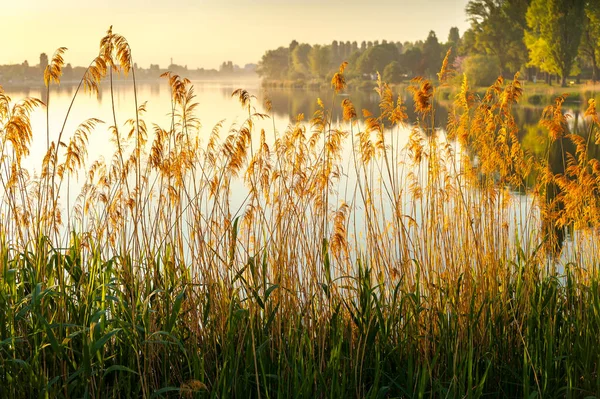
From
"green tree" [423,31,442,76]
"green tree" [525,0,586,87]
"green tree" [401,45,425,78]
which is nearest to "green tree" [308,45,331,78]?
"green tree" [401,45,425,78]

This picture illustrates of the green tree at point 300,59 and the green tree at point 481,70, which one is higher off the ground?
the green tree at point 300,59

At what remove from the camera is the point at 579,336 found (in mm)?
3301

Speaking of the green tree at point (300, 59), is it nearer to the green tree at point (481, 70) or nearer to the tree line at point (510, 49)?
the tree line at point (510, 49)

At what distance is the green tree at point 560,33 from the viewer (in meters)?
34.6

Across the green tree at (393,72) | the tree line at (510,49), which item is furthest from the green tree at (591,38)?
the green tree at (393,72)

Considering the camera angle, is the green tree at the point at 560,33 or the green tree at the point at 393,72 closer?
the green tree at the point at 560,33

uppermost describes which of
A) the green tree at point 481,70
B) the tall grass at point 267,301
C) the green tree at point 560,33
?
the green tree at point 560,33

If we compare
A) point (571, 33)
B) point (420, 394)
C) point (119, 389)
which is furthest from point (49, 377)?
point (571, 33)

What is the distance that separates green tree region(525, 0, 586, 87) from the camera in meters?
34.6

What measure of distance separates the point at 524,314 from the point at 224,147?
5.81ft

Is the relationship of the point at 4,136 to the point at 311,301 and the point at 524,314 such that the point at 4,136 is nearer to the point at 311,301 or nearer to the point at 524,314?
the point at 311,301

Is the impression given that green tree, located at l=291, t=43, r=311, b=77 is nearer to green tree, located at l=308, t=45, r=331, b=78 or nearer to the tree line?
the tree line

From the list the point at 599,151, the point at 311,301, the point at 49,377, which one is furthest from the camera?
the point at 599,151

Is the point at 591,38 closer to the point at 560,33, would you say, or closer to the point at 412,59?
the point at 560,33
